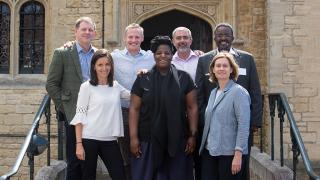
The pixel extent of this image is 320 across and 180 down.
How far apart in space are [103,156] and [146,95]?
721 millimetres

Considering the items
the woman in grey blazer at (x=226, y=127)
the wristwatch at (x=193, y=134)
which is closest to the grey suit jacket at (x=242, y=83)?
the wristwatch at (x=193, y=134)

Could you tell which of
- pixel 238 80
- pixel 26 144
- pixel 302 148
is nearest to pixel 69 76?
pixel 26 144

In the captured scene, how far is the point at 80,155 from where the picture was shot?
454 cm

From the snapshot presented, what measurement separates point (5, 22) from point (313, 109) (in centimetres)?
620

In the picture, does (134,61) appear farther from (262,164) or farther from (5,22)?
(5,22)

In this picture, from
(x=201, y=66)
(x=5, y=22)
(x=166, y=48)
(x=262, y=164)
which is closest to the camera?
(x=166, y=48)

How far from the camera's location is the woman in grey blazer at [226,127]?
168 inches

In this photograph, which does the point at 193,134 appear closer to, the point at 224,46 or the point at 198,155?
the point at 198,155

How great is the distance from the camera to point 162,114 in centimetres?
438

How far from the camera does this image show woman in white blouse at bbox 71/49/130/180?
4.53 meters

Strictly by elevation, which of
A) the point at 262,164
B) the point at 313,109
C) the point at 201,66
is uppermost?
the point at 201,66

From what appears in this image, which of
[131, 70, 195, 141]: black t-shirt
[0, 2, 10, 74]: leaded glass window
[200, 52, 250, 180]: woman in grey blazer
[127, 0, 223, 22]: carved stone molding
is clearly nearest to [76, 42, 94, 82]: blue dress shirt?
[131, 70, 195, 141]: black t-shirt

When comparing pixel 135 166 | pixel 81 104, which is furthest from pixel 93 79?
pixel 135 166

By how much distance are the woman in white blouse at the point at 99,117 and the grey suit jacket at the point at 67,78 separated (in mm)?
422
